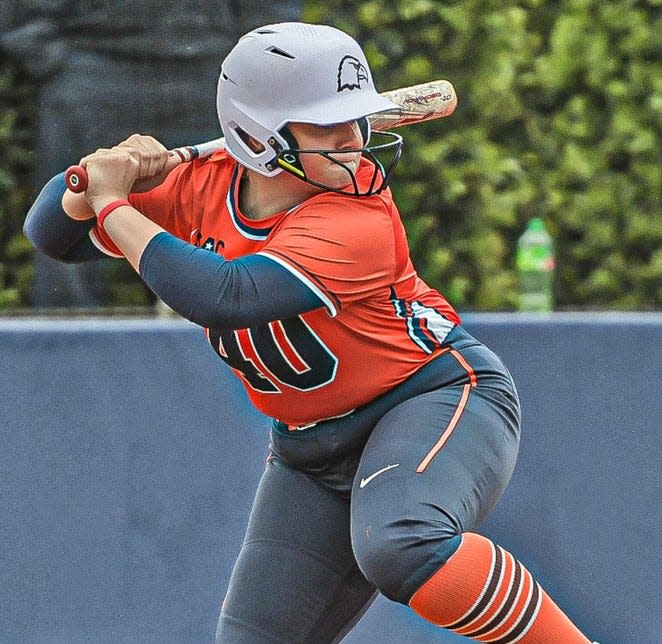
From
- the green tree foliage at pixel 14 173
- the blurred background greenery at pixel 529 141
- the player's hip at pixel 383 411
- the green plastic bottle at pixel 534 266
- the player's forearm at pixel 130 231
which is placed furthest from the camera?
the blurred background greenery at pixel 529 141

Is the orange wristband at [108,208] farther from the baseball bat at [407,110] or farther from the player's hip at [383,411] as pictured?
the player's hip at [383,411]

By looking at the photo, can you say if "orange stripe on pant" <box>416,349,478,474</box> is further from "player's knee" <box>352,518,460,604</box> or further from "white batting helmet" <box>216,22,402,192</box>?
"white batting helmet" <box>216,22,402,192</box>

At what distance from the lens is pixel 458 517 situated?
2.95 meters

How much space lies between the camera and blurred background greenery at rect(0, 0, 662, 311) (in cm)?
596

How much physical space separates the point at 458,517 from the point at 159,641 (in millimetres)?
1371

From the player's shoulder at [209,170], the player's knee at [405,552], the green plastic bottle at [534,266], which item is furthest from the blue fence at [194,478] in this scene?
the green plastic bottle at [534,266]

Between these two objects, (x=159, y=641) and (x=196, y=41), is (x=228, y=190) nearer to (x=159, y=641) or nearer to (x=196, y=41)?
(x=159, y=641)

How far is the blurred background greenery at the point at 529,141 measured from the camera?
5.96 metres

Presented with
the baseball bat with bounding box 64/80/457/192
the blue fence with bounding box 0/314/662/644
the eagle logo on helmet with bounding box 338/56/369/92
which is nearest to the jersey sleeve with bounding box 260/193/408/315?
the eagle logo on helmet with bounding box 338/56/369/92

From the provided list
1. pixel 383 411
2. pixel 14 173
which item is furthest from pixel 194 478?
pixel 14 173

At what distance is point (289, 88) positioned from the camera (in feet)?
10.0

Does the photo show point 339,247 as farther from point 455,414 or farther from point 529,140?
point 529,140

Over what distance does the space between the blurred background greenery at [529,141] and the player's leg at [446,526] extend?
2802 millimetres

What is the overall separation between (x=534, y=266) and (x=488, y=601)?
10.2ft
